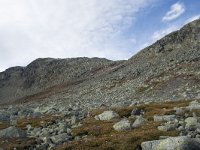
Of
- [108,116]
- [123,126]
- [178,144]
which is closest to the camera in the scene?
[178,144]

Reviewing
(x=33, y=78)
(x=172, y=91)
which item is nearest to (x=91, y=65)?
(x=33, y=78)

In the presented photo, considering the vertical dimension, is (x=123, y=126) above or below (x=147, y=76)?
below

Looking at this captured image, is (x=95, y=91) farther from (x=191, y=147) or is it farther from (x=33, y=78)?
(x=33, y=78)

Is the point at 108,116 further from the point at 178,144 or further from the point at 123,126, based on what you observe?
the point at 178,144

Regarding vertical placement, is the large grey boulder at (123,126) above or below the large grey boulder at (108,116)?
below

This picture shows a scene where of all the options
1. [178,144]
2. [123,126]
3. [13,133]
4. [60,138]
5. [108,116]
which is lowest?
[178,144]

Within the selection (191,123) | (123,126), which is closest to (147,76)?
(123,126)

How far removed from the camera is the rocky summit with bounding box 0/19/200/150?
25.4 metres

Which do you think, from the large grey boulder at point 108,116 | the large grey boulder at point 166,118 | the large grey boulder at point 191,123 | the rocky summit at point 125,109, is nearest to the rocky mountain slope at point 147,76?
the rocky summit at point 125,109

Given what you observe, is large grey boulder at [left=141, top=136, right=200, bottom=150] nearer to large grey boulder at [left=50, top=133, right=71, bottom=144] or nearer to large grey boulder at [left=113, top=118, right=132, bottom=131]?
large grey boulder at [left=113, top=118, right=132, bottom=131]

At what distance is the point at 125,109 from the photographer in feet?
136

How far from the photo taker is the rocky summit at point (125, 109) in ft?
83.5

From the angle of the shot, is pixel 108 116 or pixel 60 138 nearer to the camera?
pixel 60 138

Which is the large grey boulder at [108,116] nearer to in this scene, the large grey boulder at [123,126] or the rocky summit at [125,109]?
the rocky summit at [125,109]
